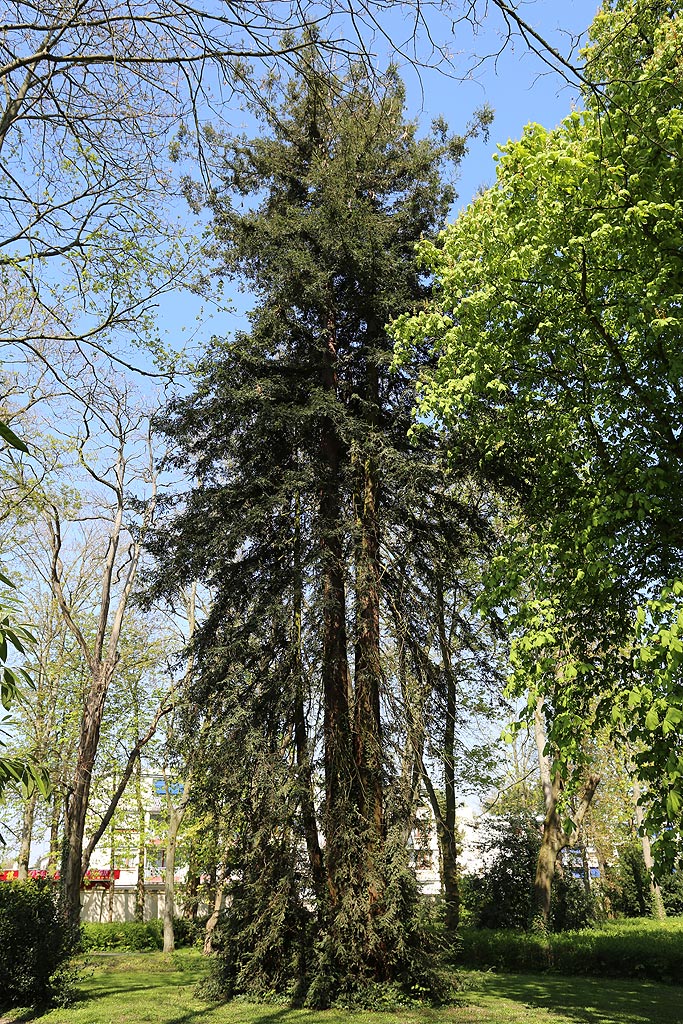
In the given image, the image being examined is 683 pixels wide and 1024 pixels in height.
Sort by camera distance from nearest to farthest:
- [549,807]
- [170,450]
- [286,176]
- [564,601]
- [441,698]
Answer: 1. [564,601]
2. [441,698]
3. [170,450]
4. [286,176]
5. [549,807]

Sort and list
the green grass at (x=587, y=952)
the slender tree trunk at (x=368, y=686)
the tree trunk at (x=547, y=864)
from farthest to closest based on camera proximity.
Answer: the tree trunk at (x=547, y=864)
the green grass at (x=587, y=952)
the slender tree trunk at (x=368, y=686)

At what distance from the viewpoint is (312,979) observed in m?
10.4

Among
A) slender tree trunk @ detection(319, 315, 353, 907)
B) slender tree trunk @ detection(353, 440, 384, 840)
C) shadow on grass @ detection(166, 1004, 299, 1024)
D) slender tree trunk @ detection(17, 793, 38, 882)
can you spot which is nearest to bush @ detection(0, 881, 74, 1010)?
shadow on grass @ detection(166, 1004, 299, 1024)

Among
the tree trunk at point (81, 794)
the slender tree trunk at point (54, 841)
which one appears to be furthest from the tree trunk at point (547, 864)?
the slender tree trunk at point (54, 841)

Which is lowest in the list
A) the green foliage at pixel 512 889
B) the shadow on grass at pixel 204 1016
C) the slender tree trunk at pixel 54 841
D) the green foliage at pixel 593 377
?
the shadow on grass at pixel 204 1016

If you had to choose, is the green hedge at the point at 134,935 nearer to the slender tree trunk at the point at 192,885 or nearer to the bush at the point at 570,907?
the slender tree trunk at the point at 192,885

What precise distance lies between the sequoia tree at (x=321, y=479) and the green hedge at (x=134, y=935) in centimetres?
1531

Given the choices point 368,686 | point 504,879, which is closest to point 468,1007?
point 368,686

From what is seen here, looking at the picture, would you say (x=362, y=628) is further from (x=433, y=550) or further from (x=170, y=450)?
(x=170, y=450)

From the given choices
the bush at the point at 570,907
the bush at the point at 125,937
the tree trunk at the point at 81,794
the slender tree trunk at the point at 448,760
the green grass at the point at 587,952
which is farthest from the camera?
the bush at the point at 125,937

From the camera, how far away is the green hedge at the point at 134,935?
24297 millimetres

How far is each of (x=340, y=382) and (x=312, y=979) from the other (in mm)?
9565

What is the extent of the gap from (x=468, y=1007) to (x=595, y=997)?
222 centimetres

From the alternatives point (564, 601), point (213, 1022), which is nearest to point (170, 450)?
point (564, 601)
